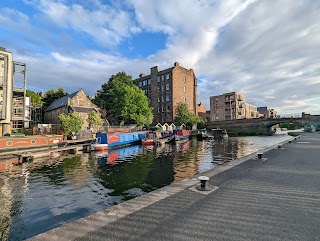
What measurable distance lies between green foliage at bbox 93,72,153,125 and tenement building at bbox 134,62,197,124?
15.3m

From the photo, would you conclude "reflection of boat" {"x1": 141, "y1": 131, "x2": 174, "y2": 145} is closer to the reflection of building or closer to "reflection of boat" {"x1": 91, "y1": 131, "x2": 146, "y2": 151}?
"reflection of boat" {"x1": 91, "y1": 131, "x2": 146, "y2": 151}

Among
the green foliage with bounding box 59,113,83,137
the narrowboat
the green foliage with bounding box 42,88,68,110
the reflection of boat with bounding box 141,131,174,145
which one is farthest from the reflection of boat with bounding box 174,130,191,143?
the green foliage with bounding box 42,88,68,110

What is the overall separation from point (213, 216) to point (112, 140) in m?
28.1

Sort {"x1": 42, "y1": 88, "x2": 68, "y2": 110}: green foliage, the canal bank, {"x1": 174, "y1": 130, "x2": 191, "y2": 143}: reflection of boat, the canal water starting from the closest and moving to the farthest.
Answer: the canal bank < the canal water < {"x1": 174, "y1": 130, "x2": 191, "y2": 143}: reflection of boat < {"x1": 42, "y1": 88, "x2": 68, "y2": 110}: green foliage

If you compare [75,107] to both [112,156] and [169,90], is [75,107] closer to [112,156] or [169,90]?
[112,156]

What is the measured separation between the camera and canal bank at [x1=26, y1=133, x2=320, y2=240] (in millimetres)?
4184

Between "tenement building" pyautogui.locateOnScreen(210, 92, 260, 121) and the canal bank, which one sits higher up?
"tenement building" pyautogui.locateOnScreen(210, 92, 260, 121)

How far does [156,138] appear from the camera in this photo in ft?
122

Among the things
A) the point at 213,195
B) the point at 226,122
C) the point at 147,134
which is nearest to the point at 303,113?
the point at 226,122

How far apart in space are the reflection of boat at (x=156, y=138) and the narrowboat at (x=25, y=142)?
574 inches

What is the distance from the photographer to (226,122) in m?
75.8

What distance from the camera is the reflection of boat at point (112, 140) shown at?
2893cm

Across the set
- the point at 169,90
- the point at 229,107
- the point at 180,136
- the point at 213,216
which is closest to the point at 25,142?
the point at 213,216

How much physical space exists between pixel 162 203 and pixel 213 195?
184 centimetres
